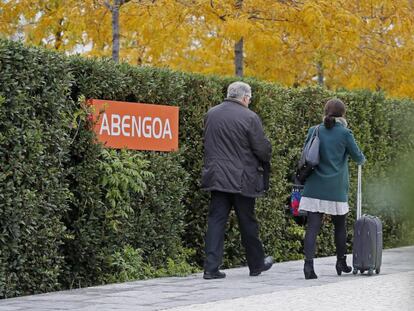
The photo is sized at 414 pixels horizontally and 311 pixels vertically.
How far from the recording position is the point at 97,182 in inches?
389

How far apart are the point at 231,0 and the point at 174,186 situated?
6.56 meters

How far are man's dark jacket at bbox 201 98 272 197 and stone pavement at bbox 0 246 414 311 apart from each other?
901 mm

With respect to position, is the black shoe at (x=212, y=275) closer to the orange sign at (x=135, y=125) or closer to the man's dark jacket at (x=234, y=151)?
the man's dark jacket at (x=234, y=151)

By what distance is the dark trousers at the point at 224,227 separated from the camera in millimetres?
10258

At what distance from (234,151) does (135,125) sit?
0.99 meters

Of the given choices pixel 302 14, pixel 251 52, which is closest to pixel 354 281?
pixel 302 14

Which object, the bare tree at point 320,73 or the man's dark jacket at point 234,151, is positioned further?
the bare tree at point 320,73

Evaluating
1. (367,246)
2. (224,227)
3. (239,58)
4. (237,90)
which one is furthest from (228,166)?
(239,58)

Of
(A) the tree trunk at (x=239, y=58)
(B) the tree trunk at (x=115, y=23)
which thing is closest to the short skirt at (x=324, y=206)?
(B) the tree trunk at (x=115, y=23)

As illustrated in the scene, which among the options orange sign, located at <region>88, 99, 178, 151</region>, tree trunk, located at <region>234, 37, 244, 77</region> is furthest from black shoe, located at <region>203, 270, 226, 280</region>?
tree trunk, located at <region>234, 37, 244, 77</region>

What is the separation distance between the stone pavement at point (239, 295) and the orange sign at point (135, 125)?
52.0 inches

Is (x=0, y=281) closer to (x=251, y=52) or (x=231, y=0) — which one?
(x=231, y=0)

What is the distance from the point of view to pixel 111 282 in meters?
10.0

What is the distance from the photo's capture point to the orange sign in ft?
32.8
